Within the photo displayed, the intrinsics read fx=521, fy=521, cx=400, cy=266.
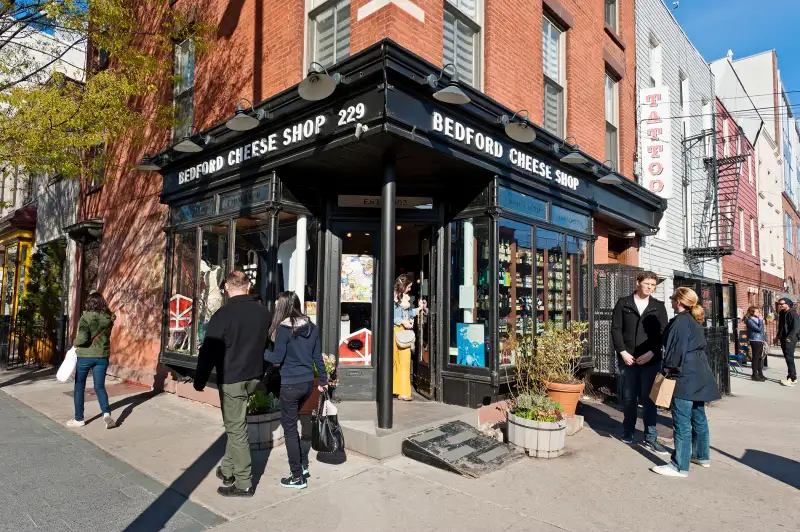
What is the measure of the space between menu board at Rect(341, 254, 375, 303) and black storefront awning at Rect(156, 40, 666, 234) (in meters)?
1.09

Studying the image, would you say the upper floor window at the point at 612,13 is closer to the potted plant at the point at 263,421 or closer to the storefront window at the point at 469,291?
the storefront window at the point at 469,291

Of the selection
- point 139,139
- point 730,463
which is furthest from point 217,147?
point 730,463

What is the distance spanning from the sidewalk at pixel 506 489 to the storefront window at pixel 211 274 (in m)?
1.98

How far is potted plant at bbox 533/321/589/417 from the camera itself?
674cm

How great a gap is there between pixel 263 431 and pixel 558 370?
387 centimetres

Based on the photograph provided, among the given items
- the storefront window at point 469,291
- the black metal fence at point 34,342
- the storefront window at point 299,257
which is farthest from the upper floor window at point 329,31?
the black metal fence at point 34,342

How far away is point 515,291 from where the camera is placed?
7816 millimetres

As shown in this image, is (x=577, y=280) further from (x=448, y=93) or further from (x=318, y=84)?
(x=318, y=84)

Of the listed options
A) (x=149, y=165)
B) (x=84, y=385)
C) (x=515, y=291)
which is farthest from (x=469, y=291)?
(x=149, y=165)

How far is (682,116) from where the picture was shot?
48.3 feet

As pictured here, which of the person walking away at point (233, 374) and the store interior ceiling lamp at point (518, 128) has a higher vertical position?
the store interior ceiling lamp at point (518, 128)

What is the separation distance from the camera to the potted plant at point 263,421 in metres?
5.76

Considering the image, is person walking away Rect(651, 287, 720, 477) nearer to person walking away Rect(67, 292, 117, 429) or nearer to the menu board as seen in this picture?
the menu board

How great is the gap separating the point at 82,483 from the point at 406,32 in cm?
580
